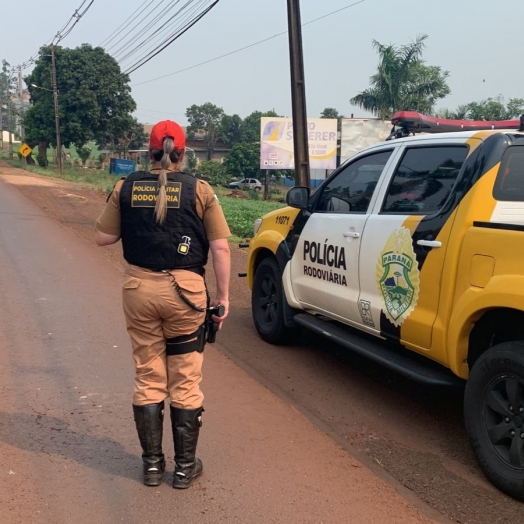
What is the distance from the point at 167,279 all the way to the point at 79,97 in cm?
4531

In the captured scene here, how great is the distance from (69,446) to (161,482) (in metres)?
0.77

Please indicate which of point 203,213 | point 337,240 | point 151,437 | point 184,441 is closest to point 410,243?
point 337,240

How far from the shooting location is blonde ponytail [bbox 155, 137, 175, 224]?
3.37 m

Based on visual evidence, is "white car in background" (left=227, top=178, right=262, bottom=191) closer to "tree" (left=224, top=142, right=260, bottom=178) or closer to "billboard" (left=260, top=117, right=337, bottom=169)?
"tree" (left=224, top=142, right=260, bottom=178)

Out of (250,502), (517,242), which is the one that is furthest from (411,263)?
(250,502)

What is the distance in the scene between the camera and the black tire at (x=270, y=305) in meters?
6.22

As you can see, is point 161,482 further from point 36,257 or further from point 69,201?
point 69,201

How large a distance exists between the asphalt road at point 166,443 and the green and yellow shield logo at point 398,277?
0.88 meters

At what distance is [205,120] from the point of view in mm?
91062

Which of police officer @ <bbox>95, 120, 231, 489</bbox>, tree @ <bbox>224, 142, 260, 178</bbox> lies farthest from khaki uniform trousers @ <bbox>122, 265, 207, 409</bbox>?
tree @ <bbox>224, 142, 260, 178</bbox>

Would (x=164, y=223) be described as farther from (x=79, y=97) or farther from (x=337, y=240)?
(x=79, y=97)

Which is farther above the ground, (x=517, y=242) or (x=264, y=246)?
(x=517, y=242)

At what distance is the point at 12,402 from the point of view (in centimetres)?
471

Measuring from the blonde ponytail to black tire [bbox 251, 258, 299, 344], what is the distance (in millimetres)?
2861
